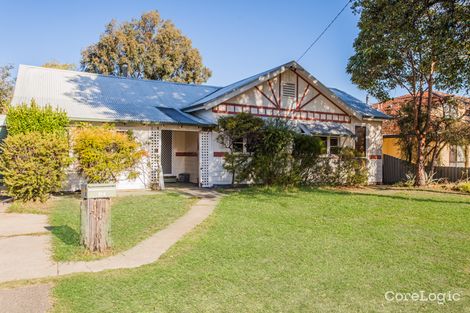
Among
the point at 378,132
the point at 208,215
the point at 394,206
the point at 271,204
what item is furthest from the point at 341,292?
the point at 378,132

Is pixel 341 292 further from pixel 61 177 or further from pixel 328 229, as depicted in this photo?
pixel 61 177

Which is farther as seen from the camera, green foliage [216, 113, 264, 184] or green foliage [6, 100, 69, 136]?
green foliage [216, 113, 264, 184]

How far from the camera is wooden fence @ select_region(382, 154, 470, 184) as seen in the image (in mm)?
18000

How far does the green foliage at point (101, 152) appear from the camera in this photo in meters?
11.9

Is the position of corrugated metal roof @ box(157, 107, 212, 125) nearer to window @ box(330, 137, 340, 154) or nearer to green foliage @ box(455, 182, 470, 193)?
window @ box(330, 137, 340, 154)

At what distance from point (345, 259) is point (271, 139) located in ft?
31.2

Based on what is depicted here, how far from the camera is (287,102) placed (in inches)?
685

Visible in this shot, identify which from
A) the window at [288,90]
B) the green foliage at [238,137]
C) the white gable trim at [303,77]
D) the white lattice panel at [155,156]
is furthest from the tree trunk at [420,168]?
the white lattice panel at [155,156]

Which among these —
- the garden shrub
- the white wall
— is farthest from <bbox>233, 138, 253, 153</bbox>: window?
the garden shrub

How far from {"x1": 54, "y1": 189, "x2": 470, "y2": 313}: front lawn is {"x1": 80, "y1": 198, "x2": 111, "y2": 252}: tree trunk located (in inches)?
42.8

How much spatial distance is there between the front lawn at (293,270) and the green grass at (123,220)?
3.20 ft

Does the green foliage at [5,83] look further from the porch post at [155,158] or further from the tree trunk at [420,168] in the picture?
the tree trunk at [420,168]

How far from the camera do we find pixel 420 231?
766 centimetres

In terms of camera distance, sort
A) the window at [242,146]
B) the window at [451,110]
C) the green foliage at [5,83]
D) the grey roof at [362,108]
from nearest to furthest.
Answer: the window at [242,146], the window at [451,110], the grey roof at [362,108], the green foliage at [5,83]
